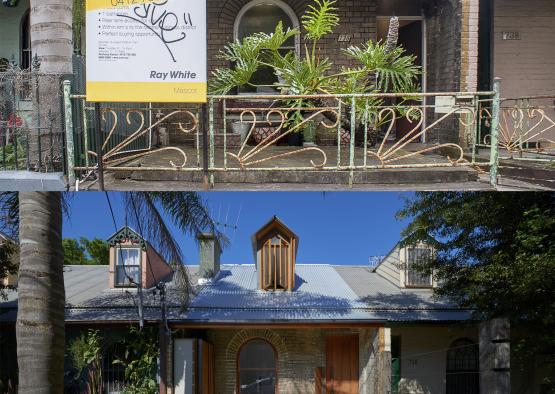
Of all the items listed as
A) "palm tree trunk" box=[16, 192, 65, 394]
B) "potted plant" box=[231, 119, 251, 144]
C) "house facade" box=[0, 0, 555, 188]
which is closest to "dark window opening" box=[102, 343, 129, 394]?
"palm tree trunk" box=[16, 192, 65, 394]

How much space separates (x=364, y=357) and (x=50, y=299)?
302 cm

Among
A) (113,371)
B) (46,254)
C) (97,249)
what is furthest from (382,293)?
(46,254)

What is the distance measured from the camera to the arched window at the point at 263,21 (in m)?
9.29

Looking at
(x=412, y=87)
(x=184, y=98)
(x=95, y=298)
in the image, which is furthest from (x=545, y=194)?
(x=95, y=298)

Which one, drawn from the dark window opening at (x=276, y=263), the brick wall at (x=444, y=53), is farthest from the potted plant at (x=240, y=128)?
the brick wall at (x=444, y=53)

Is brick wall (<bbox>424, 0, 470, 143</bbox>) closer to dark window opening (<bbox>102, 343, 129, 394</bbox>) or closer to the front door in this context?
the front door

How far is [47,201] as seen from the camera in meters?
5.99

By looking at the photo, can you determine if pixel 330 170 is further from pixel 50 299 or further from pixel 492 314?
pixel 50 299

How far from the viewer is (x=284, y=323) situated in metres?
7.27

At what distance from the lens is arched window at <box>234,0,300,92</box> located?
929cm

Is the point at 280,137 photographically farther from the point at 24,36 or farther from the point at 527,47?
the point at 24,36

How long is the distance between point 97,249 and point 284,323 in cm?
203

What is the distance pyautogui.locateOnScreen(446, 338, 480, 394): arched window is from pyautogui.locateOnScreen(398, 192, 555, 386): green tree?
1.04m

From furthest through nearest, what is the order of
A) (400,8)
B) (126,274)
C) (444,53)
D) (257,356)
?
(400,8) < (444,53) < (257,356) < (126,274)
